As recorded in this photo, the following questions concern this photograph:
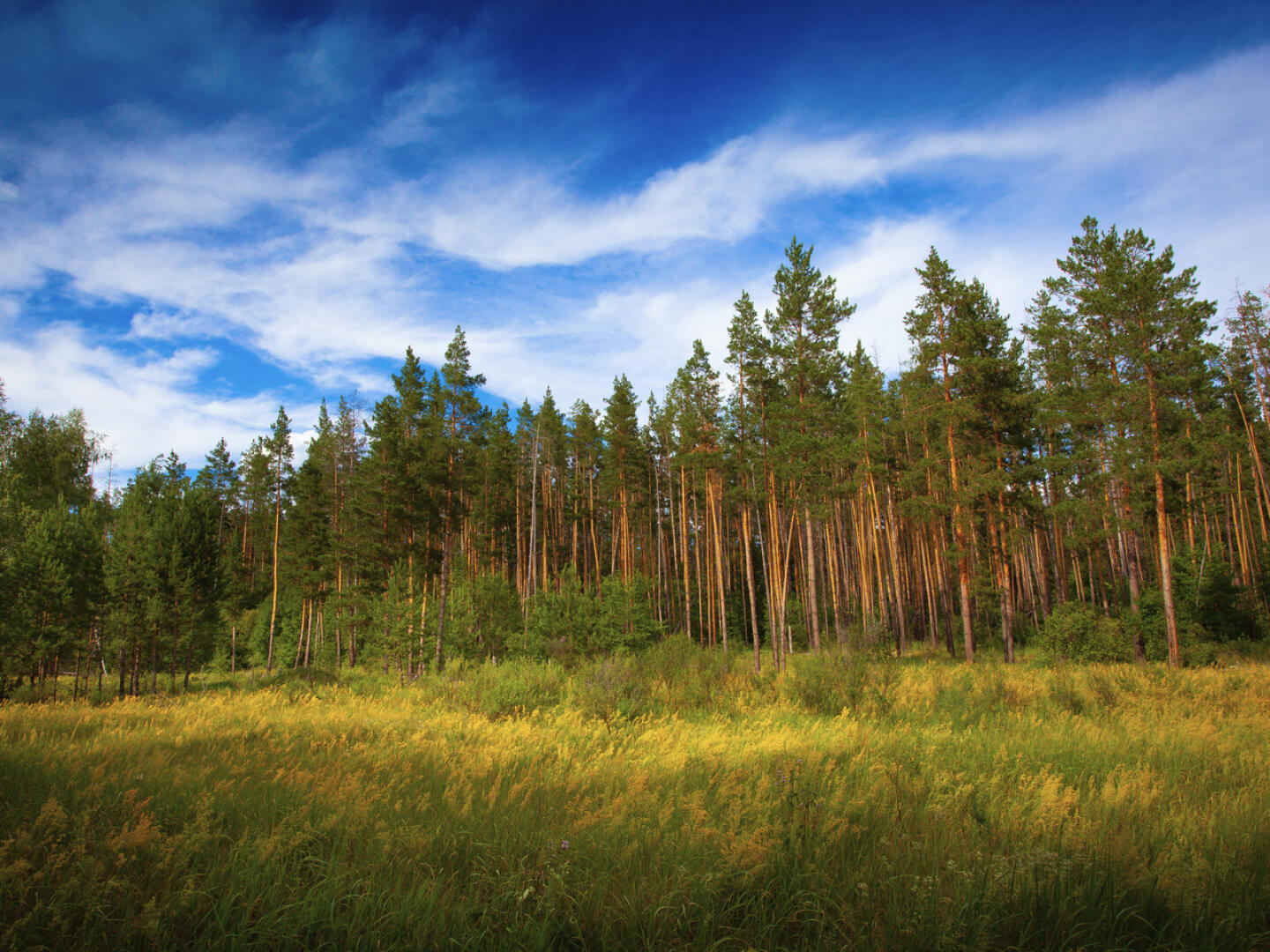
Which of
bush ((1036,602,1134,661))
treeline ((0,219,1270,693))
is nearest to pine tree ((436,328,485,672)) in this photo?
treeline ((0,219,1270,693))

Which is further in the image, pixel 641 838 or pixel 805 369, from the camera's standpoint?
pixel 805 369

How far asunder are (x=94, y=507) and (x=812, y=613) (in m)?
31.5

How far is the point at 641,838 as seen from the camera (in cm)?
417

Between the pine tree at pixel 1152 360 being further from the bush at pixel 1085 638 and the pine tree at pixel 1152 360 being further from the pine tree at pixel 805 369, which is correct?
the pine tree at pixel 805 369

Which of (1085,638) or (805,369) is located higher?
(805,369)

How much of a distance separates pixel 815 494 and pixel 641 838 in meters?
19.8

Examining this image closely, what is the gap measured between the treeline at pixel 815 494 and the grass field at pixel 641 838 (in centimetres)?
719

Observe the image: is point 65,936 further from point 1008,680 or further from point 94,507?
point 94,507

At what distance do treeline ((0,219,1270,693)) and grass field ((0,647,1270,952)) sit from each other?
7.19 metres

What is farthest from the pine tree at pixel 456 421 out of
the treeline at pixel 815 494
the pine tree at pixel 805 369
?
the pine tree at pixel 805 369

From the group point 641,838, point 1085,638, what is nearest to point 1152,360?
point 1085,638

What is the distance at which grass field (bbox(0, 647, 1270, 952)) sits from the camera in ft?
10.3

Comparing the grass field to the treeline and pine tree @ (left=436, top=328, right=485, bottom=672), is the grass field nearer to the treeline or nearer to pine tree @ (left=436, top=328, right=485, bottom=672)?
the treeline

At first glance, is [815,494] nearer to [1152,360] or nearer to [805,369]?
[805,369]
